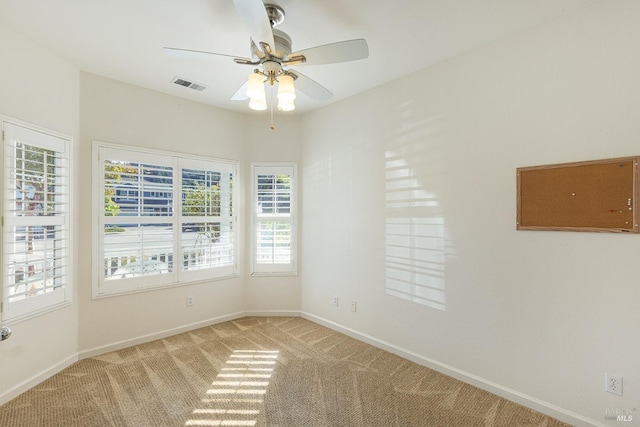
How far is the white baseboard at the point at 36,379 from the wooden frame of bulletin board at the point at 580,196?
406 centimetres

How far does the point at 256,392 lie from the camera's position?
2496mm

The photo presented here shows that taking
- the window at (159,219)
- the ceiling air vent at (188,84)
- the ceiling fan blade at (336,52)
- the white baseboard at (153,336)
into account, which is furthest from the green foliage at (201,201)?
the ceiling fan blade at (336,52)

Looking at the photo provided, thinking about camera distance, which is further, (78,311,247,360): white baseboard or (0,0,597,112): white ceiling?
(78,311,247,360): white baseboard

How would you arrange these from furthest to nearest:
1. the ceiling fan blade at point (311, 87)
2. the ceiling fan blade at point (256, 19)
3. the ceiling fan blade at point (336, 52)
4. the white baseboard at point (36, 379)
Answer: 1. the white baseboard at point (36, 379)
2. the ceiling fan blade at point (311, 87)
3. the ceiling fan blade at point (336, 52)
4. the ceiling fan blade at point (256, 19)

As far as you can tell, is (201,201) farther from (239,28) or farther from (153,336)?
(239,28)

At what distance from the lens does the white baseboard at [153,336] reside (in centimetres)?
311

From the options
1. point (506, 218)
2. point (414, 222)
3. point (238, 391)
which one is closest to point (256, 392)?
point (238, 391)

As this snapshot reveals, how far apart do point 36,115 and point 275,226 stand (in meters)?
2.66

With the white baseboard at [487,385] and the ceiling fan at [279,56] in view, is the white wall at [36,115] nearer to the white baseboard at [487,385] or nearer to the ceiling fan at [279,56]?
the ceiling fan at [279,56]

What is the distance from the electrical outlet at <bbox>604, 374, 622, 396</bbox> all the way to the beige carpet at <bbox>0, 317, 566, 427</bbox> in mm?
412

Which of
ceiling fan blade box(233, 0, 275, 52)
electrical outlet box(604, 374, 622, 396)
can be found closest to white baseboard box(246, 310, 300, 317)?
electrical outlet box(604, 374, 622, 396)

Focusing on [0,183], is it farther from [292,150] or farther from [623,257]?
[623,257]

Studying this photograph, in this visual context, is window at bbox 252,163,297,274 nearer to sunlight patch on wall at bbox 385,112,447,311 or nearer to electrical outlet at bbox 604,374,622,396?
sunlight patch on wall at bbox 385,112,447,311

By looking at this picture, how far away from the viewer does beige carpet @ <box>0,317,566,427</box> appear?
2.17 m
